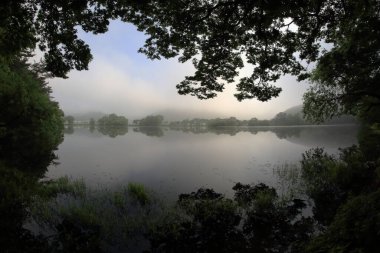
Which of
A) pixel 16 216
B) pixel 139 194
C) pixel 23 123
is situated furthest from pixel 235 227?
pixel 23 123

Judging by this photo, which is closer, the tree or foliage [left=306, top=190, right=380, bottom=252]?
foliage [left=306, top=190, right=380, bottom=252]

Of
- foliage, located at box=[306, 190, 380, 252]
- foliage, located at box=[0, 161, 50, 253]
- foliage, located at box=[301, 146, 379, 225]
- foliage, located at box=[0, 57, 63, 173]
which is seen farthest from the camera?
foliage, located at box=[0, 57, 63, 173]

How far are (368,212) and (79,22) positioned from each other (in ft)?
48.8

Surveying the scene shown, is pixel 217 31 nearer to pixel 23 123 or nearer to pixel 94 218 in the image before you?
pixel 94 218

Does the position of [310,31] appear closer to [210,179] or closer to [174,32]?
[174,32]

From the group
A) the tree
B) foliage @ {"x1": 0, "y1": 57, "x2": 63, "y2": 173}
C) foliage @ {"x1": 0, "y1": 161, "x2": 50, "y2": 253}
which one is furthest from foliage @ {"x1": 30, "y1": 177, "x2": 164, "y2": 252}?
foliage @ {"x1": 0, "y1": 57, "x2": 63, "y2": 173}

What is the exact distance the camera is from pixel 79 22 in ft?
45.0

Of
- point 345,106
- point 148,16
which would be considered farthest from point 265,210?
point 345,106

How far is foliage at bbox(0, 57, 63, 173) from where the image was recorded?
33875 millimetres

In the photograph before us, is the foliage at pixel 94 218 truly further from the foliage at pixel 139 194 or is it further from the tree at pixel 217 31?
the tree at pixel 217 31

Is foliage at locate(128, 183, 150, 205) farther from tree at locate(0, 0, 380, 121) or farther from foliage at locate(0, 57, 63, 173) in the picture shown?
foliage at locate(0, 57, 63, 173)

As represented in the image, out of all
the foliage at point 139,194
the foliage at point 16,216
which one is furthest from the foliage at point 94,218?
the foliage at point 16,216

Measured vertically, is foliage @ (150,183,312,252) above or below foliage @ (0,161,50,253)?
below

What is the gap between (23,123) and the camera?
4075 centimetres
